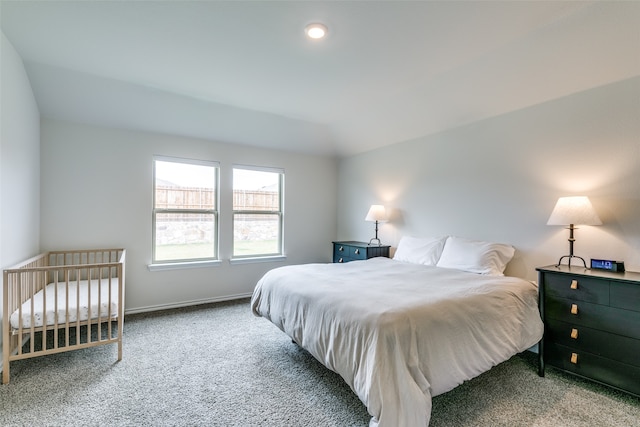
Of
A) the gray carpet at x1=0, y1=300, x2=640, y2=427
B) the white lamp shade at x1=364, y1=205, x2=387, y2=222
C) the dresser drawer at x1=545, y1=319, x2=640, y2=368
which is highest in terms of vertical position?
the white lamp shade at x1=364, y1=205, x2=387, y2=222

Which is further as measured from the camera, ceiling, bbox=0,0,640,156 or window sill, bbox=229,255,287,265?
window sill, bbox=229,255,287,265

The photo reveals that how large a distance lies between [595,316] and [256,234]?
3.97m

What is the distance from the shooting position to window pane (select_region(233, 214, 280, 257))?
4461 millimetres

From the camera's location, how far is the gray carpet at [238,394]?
1.79 m

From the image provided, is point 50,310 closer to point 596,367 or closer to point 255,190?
point 255,190

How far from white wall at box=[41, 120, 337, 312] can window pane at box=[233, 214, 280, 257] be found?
0.19 meters

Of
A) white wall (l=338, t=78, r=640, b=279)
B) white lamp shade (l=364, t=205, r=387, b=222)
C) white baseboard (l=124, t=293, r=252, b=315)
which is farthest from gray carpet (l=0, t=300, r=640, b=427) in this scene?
white lamp shade (l=364, t=205, r=387, b=222)

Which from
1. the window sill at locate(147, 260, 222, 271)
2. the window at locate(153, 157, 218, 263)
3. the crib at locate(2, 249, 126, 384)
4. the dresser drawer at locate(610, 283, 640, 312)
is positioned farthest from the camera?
the window at locate(153, 157, 218, 263)

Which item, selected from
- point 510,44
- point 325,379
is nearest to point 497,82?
point 510,44

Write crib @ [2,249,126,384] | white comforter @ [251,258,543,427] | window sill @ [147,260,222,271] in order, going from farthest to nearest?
window sill @ [147,260,222,271] → crib @ [2,249,126,384] → white comforter @ [251,258,543,427]

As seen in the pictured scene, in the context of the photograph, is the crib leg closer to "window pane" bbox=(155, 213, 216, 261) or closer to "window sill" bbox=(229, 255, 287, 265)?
"window pane" bbox=(155, 213, 216, 261)

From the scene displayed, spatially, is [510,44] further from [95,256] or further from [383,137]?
[95,256]

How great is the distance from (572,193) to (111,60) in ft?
14.2

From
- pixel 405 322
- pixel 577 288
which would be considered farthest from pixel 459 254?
pixel 405 322
